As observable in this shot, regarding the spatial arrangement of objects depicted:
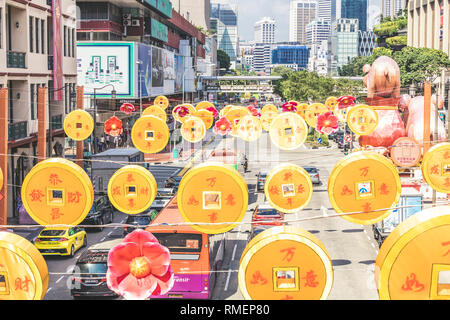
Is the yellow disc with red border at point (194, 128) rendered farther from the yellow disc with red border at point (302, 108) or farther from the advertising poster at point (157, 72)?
the advertising poster at point (157, 72)

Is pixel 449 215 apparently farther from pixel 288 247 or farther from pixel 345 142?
pixel 345 142

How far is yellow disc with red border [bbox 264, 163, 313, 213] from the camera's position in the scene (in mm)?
17203

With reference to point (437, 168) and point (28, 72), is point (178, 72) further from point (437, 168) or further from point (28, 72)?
point (437, 168)

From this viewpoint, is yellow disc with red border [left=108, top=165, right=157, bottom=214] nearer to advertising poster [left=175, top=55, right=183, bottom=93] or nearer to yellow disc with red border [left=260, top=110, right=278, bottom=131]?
yellow disc with red border [left=260, top=110, right=278, bottom=131]

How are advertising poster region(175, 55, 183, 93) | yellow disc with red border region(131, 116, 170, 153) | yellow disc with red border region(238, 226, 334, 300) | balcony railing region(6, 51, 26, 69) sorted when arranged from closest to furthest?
yellow disc with red border region(238, 226, 334, 300) < yellow disc with red border region(131, 116, 170, 153) < balcony railing region(6, 51, 26, 69) < advertising poster region(175, 55, 183, 93)

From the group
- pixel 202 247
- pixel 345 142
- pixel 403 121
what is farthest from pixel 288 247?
pixel 345 142

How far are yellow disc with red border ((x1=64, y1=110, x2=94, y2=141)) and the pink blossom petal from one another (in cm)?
2049

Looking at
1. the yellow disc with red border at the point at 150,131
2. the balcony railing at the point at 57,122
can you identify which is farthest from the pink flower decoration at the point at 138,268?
the balcony railing at the point at 57,122

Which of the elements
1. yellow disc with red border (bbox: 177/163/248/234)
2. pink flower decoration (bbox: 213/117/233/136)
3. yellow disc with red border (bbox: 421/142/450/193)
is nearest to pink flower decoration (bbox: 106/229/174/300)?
yellow disc with red border (bbox: 177/163/248/234)

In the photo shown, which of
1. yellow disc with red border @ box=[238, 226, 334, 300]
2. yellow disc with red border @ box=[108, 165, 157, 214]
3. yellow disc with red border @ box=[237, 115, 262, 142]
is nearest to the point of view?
yellow disc with red border @ box=[238, 226, 334, 300]

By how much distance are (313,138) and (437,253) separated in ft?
266

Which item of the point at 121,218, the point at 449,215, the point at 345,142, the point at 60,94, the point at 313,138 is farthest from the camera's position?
the point at 313,138

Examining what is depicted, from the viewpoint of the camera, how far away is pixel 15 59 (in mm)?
35469
